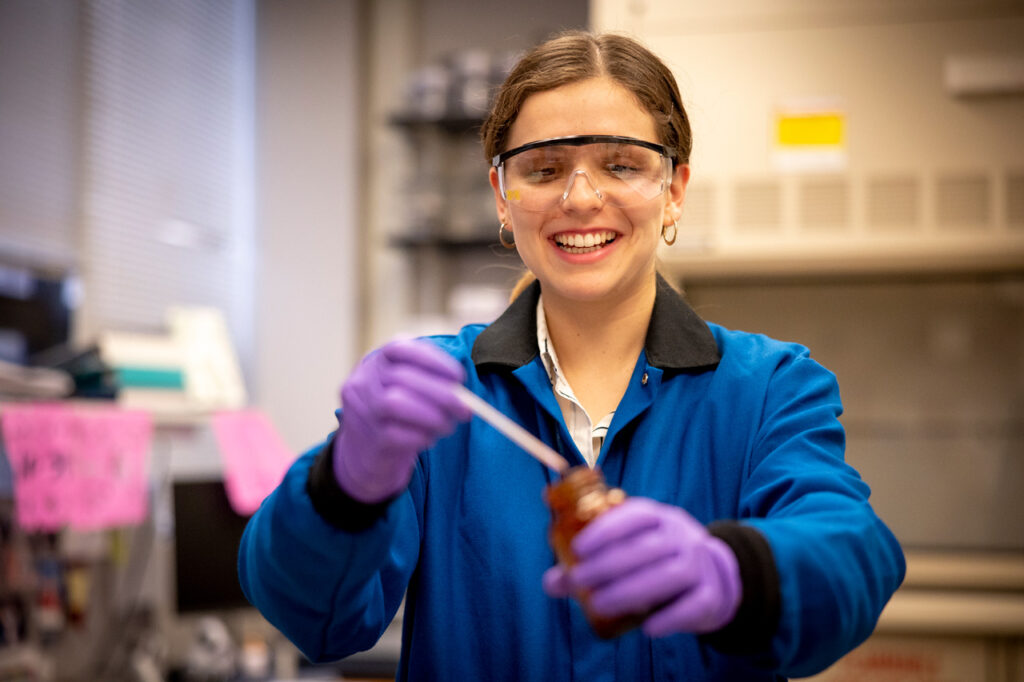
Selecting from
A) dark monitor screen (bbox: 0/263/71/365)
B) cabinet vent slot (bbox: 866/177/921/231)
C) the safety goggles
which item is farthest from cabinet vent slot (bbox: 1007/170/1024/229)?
dark monitor screen (bbox: 0/263/71/365)

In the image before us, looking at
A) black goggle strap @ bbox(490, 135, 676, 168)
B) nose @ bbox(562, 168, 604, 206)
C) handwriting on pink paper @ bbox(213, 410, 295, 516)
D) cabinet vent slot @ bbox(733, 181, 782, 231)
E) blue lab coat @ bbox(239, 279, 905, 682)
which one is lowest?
handwriting on pink paper @ bbox(213, 410, 295, 516)

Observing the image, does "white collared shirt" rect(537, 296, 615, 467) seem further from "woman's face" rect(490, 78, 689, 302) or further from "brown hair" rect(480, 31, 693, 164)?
"brown hair" rect(480, 31, 693, 164)

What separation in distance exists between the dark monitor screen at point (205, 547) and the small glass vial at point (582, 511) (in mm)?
2165

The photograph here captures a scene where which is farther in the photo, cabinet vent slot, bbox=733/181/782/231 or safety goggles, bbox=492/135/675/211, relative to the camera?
cabinet vent slot, bbox=733/181/782/231

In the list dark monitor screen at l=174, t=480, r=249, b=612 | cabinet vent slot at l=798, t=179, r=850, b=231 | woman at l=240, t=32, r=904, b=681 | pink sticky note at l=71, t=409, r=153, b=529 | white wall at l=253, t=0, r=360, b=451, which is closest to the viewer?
woman at l=240, t=32, r=904, b=681

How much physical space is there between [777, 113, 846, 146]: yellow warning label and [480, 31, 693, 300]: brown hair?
126cm

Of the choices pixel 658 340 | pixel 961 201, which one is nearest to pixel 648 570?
pixel 658 340

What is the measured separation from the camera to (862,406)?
2639 millimetres

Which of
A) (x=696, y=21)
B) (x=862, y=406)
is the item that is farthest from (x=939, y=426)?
(x=696, y=21)

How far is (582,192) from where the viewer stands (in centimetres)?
104

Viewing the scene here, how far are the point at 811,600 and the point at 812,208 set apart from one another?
1.77 metres

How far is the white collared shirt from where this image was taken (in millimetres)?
1100

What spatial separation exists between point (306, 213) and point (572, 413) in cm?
282

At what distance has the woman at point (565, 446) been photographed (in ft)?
2.68
